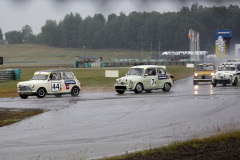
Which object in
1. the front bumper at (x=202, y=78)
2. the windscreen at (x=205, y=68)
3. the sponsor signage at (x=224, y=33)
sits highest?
the sponsor signage at (x=224, y=33)

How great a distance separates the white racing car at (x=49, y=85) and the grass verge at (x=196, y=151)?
17.9 m

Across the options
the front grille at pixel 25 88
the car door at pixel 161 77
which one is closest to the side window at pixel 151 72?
the car door at pixel 161 77

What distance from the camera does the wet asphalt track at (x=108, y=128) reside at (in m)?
10.0

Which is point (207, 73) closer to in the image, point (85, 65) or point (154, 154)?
point (154, 154)

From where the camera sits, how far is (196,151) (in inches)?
338

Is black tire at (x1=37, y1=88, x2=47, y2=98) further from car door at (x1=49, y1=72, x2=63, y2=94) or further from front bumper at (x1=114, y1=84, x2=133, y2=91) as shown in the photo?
front bumper at (x1=114, y1=84, x2=133, y2=91)

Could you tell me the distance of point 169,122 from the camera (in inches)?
566

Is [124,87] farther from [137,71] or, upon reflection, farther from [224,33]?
[224,33]

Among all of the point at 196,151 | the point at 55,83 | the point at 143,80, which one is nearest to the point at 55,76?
the point at 55,83

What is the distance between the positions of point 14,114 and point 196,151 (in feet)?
35.8

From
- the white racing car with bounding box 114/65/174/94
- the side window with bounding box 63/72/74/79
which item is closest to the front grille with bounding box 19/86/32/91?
the side window with bounding box 63/72/74/79

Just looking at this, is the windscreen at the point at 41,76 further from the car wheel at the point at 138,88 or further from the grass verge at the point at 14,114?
the grass verge at the point at 14,114

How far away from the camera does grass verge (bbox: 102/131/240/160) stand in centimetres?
793

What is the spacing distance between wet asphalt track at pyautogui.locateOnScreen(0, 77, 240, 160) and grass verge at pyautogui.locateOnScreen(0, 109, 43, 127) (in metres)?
0.48
